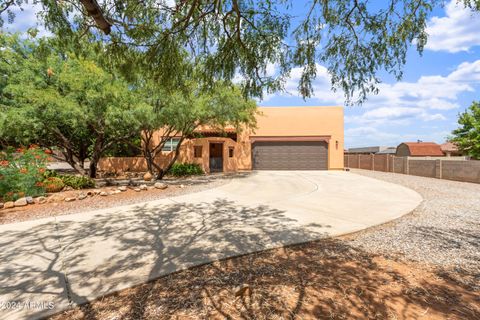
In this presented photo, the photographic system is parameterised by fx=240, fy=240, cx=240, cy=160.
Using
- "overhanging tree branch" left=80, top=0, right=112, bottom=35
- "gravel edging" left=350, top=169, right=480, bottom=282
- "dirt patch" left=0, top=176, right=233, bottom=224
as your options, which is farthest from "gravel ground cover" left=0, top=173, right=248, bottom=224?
"gravel edging" left=350, top=169, right=480, bottom=282

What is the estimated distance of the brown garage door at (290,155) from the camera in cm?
2156

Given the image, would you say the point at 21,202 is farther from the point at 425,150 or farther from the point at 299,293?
the point at 425,150

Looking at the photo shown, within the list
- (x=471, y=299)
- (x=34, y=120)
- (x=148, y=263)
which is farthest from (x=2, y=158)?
(x=471, y=299)

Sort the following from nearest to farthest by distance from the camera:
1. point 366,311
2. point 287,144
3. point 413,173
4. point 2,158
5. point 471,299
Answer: point 366,311 → point 471,299 → point 2,158 → point 413,173 → point 287,144

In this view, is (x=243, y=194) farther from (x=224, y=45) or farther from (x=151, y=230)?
(x=224, y=45)

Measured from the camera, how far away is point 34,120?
34.0 feet

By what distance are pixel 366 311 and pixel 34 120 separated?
13275mm

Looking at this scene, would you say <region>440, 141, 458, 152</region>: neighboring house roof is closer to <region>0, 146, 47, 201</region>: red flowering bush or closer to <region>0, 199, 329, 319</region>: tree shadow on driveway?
<region>0, 199, 329, 319</region>: tree shadow on driveway

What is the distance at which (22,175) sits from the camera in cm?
882

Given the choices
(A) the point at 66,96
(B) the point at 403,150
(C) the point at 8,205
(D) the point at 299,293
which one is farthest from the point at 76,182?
(B) the point at 403,150

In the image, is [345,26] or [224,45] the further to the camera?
[224,45]

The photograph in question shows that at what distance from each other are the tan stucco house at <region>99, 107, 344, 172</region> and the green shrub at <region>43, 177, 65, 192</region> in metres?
10.7

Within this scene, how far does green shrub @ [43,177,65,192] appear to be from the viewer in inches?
391

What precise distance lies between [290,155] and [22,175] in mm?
18015
